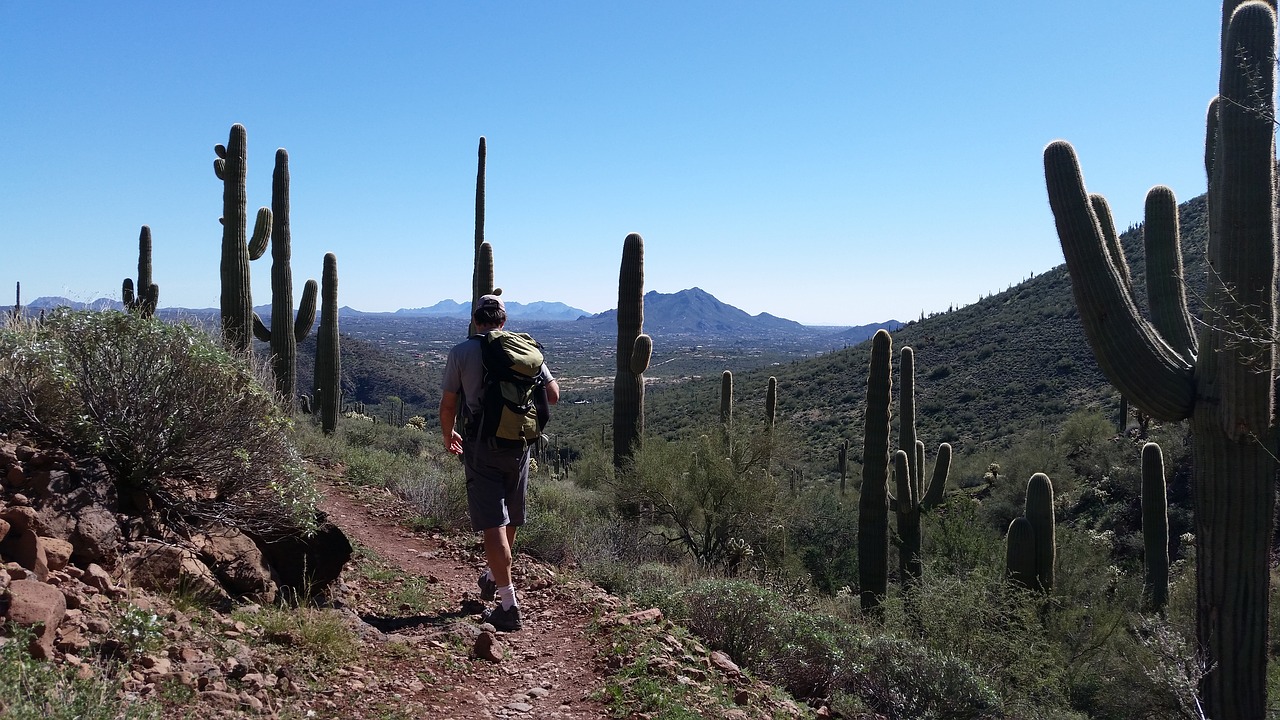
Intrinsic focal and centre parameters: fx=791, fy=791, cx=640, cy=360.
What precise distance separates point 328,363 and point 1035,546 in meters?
14.0

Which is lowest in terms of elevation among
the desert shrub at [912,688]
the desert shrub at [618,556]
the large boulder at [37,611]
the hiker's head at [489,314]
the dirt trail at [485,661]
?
the desert shrub at [912,688]

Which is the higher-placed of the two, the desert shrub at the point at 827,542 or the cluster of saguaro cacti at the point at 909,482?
the cluster of saguaro cacti at the point at 909,482

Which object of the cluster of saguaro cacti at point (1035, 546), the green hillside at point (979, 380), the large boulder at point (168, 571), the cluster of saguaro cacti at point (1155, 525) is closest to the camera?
the large boulder at point (168, 571)

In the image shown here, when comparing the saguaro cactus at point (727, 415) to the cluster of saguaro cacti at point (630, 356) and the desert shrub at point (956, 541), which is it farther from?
the desert shrub at point (956, 541)

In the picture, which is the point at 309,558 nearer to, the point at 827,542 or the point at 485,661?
the point at 485,661

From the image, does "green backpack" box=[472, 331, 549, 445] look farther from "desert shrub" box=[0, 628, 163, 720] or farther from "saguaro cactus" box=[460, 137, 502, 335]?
"saguaro cactus" box=[460, 137, 502, 335]

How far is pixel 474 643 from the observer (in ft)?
15.3

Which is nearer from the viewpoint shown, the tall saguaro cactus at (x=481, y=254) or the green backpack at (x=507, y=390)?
the green backpack at (x=507, y=390)

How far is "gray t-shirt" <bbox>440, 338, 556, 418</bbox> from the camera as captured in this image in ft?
16.0

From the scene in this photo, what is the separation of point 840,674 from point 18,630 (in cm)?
475

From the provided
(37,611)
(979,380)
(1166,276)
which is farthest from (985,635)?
(979,380)

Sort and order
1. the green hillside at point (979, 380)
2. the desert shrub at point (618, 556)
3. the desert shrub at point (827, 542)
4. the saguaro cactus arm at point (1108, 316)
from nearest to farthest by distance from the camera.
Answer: the desert shrub at point (618, 556) < the saguaro cactus arm at point (1108, 316) < the desert shrub at point (827, 542) < the green hillside at point (979, 380)

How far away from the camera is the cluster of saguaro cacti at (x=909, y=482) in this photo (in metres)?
15.5

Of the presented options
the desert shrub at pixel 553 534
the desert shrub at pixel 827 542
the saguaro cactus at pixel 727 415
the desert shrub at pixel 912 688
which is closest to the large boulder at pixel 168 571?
the desert shrub at pixel 553 534
